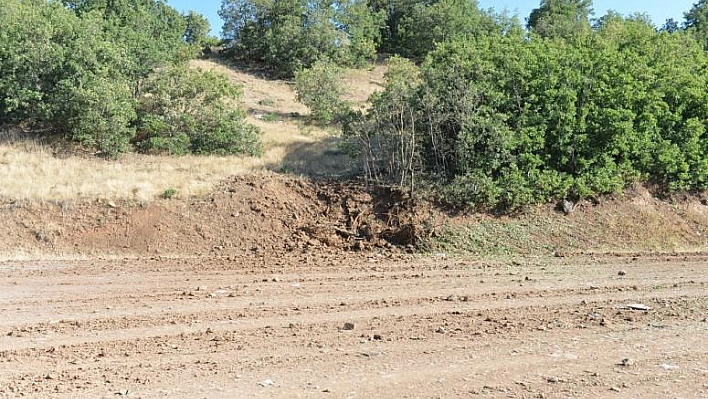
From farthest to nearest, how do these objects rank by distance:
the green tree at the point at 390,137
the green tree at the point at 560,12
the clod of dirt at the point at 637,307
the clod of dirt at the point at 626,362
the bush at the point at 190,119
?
1. the green tree at the point at 560,12
2. the bush at the point at 190,119
3. the green tree at the point at 390,137
4. the clod of dirt at the point at 637,307
5. the clod of dirt at the point at 626,362

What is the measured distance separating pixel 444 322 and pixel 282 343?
7.34 ft

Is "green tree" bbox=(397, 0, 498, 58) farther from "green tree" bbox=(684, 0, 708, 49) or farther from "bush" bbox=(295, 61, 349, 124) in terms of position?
"bush" bbox=(295, 61, 349, 124)

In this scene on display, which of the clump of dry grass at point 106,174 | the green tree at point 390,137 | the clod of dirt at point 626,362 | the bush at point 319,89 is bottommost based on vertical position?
the clod of dirt at point 626,362

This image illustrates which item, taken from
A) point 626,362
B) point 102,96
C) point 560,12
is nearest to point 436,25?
point 560,12

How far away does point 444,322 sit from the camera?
7.73 meters

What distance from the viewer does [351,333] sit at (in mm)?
7234

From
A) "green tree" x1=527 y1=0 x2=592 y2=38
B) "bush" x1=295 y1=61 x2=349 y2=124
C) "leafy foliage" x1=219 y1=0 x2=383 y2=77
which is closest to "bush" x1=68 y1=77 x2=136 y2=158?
"bush" x1=295 y1=61 x2=349 y2=124

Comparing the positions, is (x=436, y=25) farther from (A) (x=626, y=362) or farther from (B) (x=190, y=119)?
(A) (x=626, y=362)

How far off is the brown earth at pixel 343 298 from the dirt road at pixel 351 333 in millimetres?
31

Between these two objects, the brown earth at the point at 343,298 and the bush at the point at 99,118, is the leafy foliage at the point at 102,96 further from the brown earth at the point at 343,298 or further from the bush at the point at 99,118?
the brown earth at the point at 343,298

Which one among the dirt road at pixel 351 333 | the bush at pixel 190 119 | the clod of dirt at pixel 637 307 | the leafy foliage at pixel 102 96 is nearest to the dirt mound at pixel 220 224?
the dirt road at pixel 351 333

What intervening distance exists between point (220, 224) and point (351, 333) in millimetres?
8905

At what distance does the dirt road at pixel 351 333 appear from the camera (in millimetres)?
5578

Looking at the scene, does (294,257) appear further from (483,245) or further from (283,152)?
(283,152)
